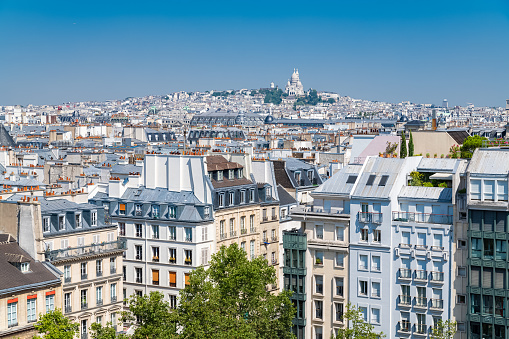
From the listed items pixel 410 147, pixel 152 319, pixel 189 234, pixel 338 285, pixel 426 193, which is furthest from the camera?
pixel 410 147

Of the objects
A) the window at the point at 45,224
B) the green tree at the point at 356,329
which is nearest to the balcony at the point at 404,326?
the green tree at the point at 356,329

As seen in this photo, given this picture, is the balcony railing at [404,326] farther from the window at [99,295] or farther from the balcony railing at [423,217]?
the window at [99,295]

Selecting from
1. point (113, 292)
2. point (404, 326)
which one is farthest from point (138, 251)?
point (404, 326)

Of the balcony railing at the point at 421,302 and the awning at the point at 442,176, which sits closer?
the balcony railing at the point at 421,302

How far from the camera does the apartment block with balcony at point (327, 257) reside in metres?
43.6

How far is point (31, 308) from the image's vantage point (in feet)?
121

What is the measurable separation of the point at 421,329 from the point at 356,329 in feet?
14.2

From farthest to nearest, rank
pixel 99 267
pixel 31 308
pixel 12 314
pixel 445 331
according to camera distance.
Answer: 1. pixel 99 267
2. pixel 445 331
3. pixel 31 308
4. pixel 12 314

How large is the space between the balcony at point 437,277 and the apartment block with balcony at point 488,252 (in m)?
1.48

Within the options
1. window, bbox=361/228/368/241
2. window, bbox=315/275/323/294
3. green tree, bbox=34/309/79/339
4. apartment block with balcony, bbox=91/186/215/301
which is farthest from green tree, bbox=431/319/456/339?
green tree, bbox=34/309/79/339

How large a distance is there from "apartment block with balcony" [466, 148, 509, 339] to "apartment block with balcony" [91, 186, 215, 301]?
15181 millimetres

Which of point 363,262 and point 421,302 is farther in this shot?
point 363,262

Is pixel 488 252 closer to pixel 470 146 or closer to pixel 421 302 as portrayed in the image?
pixel 421 302

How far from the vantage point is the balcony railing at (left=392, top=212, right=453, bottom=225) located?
40.7 metres
